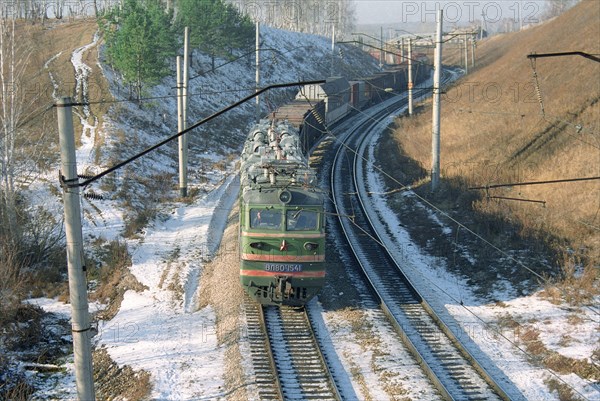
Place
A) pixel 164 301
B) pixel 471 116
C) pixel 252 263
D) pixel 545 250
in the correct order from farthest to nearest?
pixel 471 116 → pixel 545 250 → pixel 164 301 → pixel 252 263

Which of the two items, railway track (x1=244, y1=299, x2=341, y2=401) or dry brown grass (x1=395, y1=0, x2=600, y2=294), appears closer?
railway track (x1=244, y1=299, x2=341, y2=401)

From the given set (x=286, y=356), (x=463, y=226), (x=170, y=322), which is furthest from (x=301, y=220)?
(x=463, y=226)

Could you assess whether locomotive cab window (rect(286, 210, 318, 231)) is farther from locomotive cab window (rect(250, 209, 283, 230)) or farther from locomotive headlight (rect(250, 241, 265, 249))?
locomotive headlight (rect(250, 241, 265, 249))

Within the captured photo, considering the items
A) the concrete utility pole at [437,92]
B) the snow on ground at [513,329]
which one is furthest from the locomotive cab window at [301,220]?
the concrete utility pole at [437,92]

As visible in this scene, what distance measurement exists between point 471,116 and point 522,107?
3437 millimetres

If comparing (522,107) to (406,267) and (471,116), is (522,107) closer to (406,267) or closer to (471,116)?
(471,116)

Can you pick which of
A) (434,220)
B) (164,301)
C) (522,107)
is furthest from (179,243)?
(522,107)

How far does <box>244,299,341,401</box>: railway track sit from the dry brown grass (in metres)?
8.55

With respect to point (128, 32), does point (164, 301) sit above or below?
below

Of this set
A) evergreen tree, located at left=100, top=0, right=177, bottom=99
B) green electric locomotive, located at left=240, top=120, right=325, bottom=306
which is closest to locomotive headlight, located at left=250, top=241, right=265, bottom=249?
green electric locomotive, located at left=240, top=120, right=325, bottom=306

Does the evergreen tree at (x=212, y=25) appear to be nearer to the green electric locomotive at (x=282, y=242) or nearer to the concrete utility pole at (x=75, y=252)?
the green electric locomotive at (x=282, y=242)

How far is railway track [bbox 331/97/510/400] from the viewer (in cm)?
1316

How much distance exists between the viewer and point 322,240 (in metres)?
16.0

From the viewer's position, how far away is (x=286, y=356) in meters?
14.7
